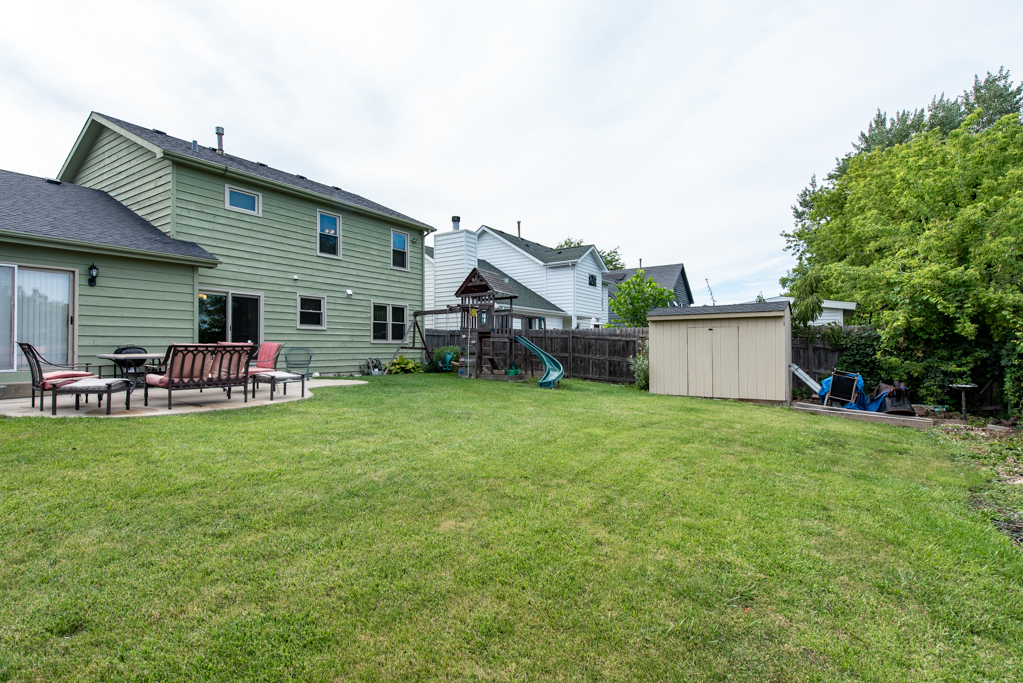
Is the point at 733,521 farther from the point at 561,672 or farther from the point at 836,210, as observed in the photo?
the point at 836,210

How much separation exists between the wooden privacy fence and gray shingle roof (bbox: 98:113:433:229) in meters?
5.61

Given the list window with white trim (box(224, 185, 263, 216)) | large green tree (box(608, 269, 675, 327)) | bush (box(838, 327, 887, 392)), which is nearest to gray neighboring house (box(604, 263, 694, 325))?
large green tree (box(608, 269, 675, 327))

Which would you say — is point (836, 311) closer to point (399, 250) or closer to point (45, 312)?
point (399, 250)

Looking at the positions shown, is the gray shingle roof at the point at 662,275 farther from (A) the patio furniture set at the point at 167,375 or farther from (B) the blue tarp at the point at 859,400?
(A) the patio furniture set at the point at 167,375

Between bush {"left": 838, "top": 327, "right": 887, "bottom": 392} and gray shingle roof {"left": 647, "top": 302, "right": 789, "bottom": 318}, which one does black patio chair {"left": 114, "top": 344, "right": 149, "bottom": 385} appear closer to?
gray shingle roof {"left": 647, "top": 302, "right": 789, "bottom": 318}

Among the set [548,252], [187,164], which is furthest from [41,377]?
[548,252]

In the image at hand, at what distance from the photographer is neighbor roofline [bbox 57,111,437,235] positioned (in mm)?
10211

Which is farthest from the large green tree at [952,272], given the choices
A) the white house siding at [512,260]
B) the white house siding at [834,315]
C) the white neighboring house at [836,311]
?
the white house siding at [512,260]

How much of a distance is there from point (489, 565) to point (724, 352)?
345 inches

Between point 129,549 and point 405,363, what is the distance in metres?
11.5

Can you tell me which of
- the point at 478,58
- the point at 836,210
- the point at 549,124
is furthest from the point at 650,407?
the point at 836,210

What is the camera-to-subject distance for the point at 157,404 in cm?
703

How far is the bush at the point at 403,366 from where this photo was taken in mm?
13805

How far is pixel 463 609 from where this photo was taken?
6.57ft
